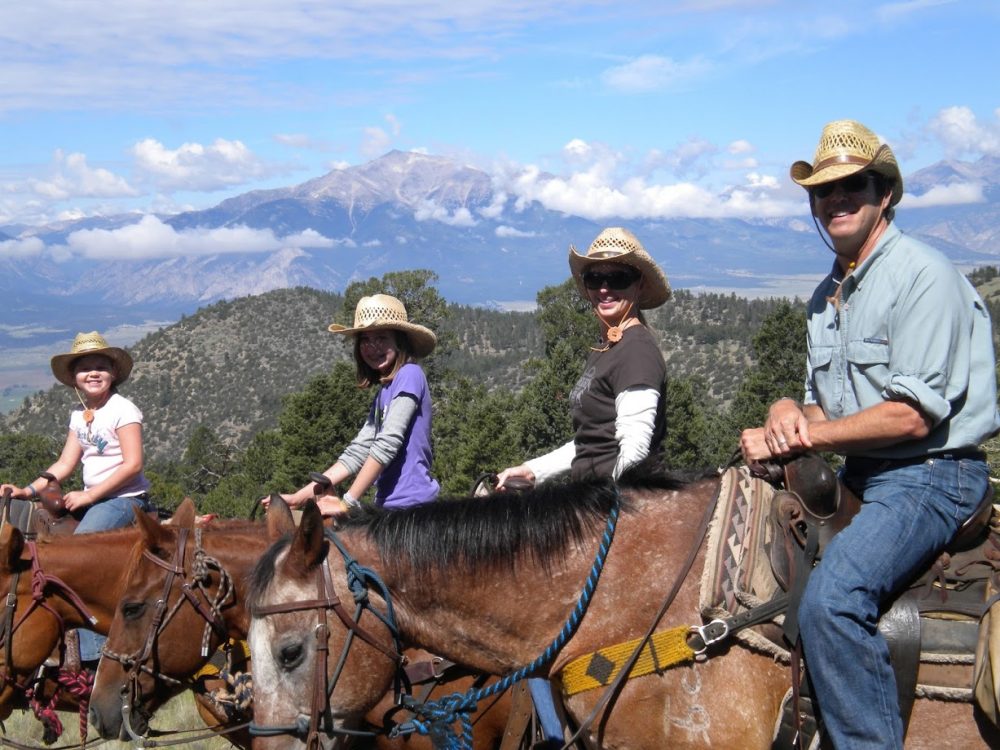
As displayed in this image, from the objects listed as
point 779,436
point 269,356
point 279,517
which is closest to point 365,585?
point 279,517

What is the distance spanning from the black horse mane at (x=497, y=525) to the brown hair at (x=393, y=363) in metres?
2.30

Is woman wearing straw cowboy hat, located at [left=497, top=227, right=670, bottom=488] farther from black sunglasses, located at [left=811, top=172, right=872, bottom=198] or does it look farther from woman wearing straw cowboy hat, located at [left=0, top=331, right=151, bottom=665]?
woman wearing straw cowboy hat, located at [left=0, top=331, right=151, bottom=665]

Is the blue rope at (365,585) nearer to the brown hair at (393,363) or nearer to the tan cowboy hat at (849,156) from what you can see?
the tan cowboy hat at (849,156)

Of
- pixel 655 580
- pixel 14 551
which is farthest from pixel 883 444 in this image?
pixel 14 551

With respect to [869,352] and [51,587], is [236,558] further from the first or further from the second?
[869,352]

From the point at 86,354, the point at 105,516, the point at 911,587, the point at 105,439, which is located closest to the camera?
the point at 911,587

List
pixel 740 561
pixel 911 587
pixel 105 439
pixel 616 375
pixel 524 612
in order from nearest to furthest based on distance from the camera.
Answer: pixel 911 587 → pixel 740 561 → pixel 524 612 → pixel 616 375 → pixel 105 439

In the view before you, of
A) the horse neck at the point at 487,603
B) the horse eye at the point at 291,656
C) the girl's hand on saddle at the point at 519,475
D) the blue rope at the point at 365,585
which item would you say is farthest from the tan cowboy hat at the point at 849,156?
the horse eye at the point at 291,656

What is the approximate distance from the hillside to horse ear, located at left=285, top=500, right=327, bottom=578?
73843 mm

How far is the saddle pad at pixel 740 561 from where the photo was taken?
3.11 m

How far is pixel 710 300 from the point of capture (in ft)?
387

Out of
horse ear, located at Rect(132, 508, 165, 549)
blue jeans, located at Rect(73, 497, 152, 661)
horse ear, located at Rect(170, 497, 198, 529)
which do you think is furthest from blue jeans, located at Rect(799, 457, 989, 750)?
blue jeans, located at Rect(73, 497, 152, 661)

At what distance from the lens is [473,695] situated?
11.2ft

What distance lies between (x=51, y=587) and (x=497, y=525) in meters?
3.51
